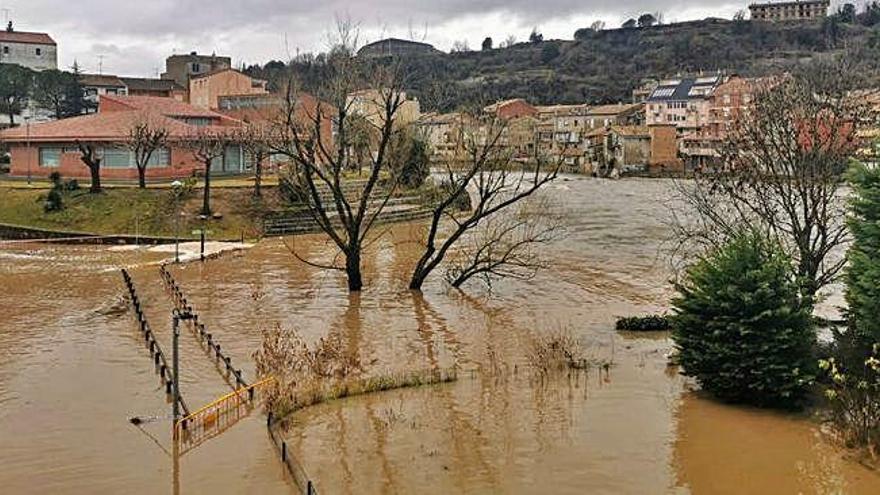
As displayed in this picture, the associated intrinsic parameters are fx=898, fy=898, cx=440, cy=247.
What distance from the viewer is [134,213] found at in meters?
34.7

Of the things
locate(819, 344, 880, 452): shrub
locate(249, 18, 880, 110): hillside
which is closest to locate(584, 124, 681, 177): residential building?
locate(249, 18, 880, 110): hillside

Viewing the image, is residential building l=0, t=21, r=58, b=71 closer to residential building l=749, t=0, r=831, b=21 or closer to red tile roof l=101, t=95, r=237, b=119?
red tile roof l=101, t=95, r=237, b=119

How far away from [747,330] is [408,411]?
476 centimetres

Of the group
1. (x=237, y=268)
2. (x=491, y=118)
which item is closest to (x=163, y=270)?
(x=237, y=268)

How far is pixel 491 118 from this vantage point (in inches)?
908

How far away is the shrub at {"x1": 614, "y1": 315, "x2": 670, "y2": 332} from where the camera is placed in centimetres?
1791

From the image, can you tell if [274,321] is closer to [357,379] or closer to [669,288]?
[357,379]

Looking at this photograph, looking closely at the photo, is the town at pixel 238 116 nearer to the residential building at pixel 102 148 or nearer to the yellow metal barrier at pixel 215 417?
the residential building at pixel 102 148

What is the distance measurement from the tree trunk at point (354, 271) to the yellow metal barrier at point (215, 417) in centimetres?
901

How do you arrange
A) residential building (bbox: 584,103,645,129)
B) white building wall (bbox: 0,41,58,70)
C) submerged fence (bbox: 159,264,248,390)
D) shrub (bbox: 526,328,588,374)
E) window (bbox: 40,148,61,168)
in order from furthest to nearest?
residential building (bbox: 584,103,645,129)
white building wall (bbox: 0,41,58,70)
window (bbox: 40,148,61,168)
shrub (bbox: 526,328,588,374)
submerged fence (bbox: 159,264,248,390)

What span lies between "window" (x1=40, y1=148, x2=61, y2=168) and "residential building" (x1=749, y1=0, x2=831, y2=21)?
6081 inches

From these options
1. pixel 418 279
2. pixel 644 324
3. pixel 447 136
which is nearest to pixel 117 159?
pixel 447 136

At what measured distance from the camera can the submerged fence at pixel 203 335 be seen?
46.4 ft

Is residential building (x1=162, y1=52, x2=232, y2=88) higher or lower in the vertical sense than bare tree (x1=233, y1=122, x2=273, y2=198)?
higher
